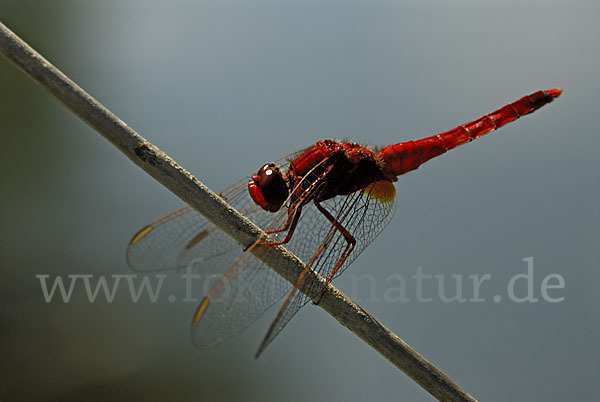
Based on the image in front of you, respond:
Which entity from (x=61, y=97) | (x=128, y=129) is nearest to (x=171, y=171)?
(x=128, y=129)

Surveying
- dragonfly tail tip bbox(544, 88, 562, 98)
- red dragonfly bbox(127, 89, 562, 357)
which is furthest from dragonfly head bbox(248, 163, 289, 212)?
dragonfly tail tip bbox(544, 88, 562, 98)

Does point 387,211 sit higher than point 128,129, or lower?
higher

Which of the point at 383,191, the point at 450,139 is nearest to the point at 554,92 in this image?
the point at 450,139

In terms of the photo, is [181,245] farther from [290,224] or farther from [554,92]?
[554,92]

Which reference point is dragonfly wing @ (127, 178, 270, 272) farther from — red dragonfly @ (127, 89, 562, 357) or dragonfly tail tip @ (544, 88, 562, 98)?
dragonfly tail tip @ (544, 88, 562, 98)

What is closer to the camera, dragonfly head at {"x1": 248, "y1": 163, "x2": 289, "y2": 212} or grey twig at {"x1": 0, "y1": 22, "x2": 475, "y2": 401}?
grey twig at {"x1": 0, "y1": 22, "x2": 475, "y2": 401}

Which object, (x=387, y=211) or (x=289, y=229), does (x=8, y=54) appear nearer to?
(x=289, y=229)
